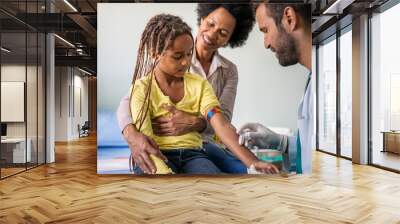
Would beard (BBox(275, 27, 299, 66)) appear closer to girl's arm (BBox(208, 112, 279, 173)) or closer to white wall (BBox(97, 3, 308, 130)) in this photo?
white wall (BBox(97, 3, 308, 130))

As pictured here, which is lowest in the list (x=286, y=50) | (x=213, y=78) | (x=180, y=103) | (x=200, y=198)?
(x=200, y=198)

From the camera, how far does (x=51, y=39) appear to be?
8758 mm

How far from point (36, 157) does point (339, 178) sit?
5.92m

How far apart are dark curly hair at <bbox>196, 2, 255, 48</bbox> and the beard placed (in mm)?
568

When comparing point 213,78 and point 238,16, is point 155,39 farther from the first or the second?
point 238,16

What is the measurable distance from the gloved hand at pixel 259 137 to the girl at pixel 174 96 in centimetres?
13

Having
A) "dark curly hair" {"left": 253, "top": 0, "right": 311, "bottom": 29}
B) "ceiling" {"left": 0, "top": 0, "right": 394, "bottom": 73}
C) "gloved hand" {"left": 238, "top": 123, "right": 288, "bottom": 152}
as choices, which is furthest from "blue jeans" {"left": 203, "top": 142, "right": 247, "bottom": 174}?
"ceiling" {"left": 0, "top": 0, "right": 394, "bottom": 73}

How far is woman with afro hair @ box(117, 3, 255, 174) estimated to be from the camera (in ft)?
21.5

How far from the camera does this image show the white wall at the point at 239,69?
6676mm

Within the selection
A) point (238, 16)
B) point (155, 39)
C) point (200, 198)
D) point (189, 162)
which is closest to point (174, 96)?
point (155, 39)

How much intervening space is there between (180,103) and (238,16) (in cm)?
179

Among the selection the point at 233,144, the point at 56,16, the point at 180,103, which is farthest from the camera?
the point at 56,16

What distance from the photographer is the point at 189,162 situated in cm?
664

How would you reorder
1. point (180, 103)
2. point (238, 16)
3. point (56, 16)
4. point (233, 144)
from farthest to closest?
point (56, 16)
point (238, 16)
point (233, 144)
point (180, 103)
